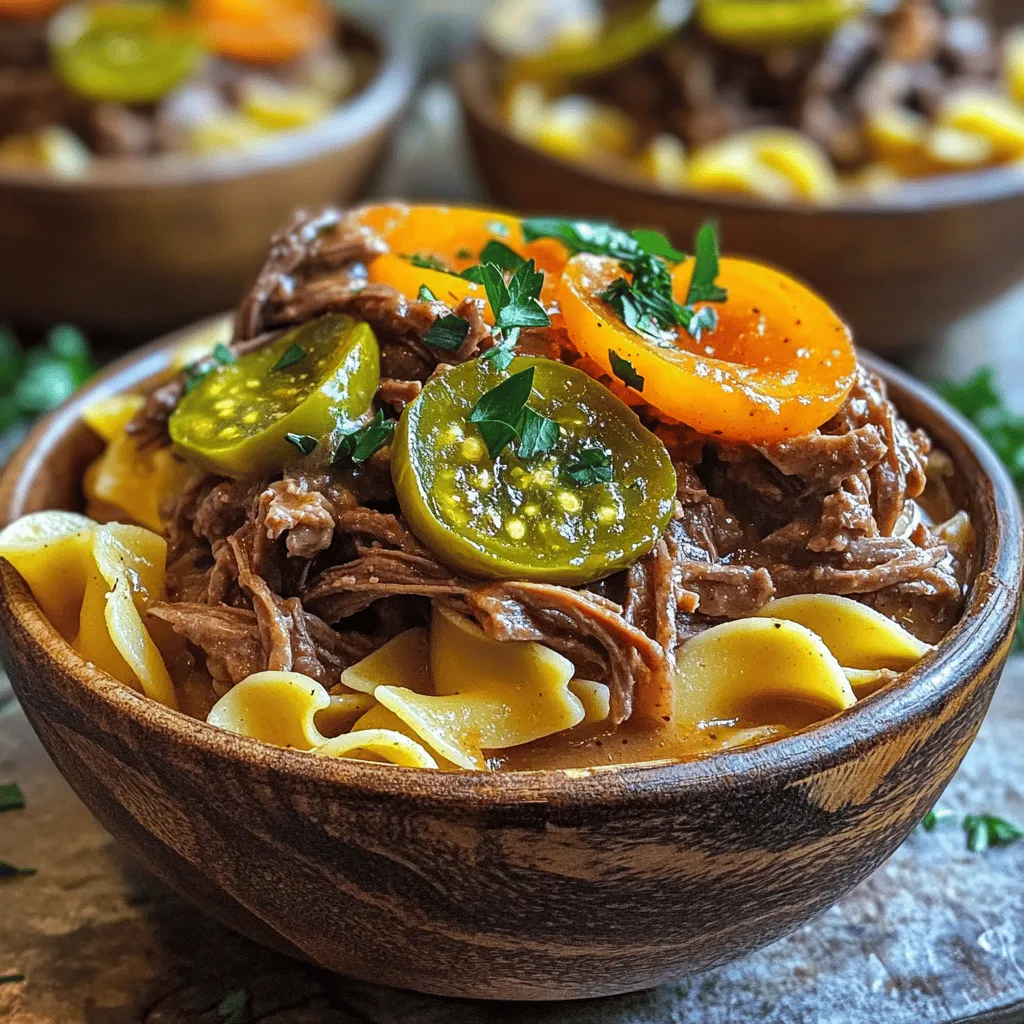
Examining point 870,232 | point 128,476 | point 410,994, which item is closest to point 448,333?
point 128,476

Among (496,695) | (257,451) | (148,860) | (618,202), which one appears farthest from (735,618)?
(618,202)

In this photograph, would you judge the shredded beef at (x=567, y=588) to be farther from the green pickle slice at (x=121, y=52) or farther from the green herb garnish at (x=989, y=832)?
the green pickle slice at (x=121, y=52)

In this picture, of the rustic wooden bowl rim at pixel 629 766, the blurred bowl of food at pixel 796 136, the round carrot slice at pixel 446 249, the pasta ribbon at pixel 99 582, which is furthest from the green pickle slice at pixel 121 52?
the rustic wooden bowl rim at pixel 629 766

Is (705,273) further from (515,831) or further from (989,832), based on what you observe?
(989,832)

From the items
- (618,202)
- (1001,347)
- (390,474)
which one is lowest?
(1001,347)

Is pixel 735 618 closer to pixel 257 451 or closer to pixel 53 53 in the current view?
pixel 257 451

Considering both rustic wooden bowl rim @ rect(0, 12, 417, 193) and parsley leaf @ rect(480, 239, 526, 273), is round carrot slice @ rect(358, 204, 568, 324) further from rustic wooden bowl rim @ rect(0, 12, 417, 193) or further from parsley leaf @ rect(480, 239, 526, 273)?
rustic wooden bowl rim @ rect(0, 12, 417, 193)
